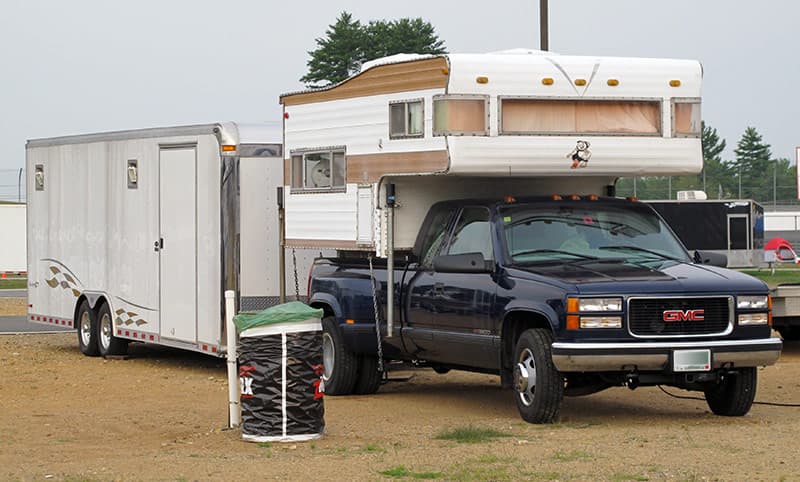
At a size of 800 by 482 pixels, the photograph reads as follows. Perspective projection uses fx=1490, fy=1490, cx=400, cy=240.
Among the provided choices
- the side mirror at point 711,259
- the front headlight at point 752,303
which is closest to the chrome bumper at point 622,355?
the front headlight at point 752,303

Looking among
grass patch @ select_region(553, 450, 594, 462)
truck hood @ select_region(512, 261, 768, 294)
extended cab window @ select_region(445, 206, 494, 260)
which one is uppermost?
extended cab window @ select_region(445, 206, 494, 260)

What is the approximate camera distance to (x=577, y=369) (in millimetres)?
11445

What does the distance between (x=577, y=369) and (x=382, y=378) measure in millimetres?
4178

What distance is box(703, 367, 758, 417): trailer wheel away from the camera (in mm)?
12250

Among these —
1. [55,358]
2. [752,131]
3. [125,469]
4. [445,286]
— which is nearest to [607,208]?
Result: [445,286]

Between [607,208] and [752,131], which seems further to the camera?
[752,131]

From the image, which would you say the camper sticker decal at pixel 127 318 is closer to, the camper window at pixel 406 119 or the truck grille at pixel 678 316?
the camper window at pixel 406 119

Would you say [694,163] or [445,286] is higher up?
[694,163]

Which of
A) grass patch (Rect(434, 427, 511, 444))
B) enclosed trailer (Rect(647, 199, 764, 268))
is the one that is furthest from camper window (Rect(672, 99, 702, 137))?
enclosed trailer (Rect(647, 199, 764, 268))

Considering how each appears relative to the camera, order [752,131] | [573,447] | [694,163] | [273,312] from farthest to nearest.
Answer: [752,131] < [694,163] < [273,312] < [573,447]

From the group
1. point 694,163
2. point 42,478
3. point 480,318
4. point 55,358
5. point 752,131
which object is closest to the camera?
point 42,478

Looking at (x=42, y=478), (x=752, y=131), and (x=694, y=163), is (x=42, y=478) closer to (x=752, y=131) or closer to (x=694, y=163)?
(x=694, y=163)

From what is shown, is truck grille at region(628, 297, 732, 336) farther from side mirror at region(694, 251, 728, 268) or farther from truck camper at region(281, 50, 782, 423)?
side mirror at region(694, 251, 728, 268)

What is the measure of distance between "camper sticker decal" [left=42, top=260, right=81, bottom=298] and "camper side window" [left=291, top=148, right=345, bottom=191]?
572 cm
